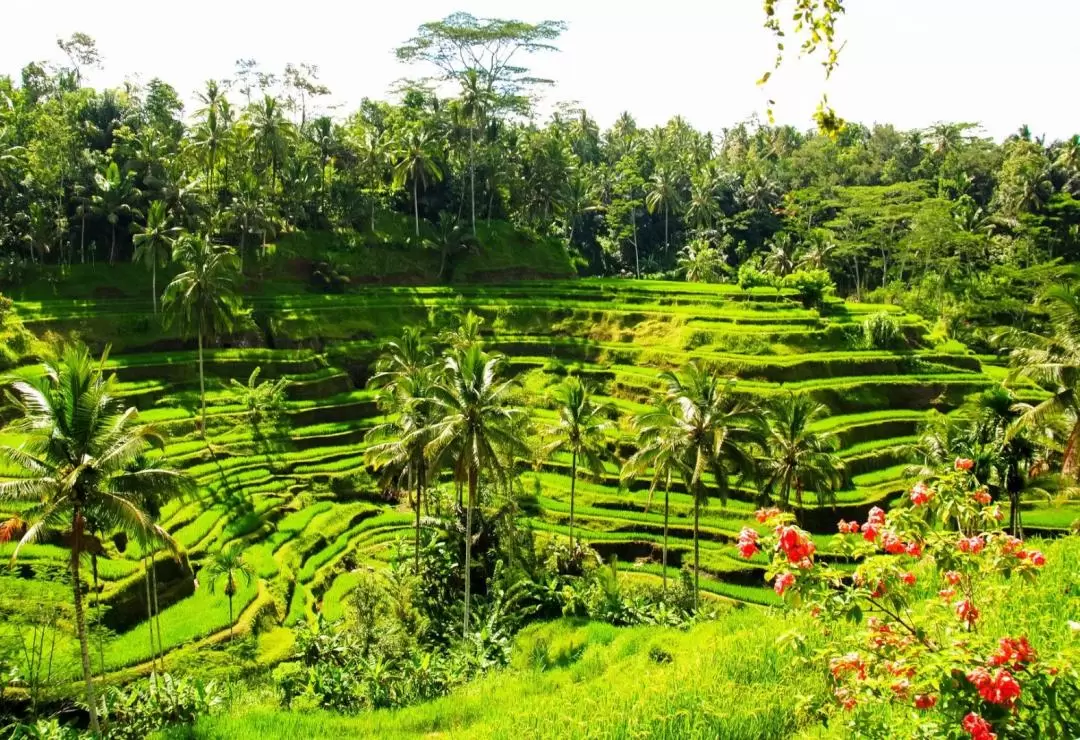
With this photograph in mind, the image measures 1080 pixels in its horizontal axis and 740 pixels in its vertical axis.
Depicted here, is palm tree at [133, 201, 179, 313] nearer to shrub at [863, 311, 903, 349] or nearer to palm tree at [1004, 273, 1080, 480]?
shrub at [863, 311, 903, 349]

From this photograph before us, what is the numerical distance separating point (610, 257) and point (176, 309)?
60408 millimetres

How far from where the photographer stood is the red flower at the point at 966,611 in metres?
6.83

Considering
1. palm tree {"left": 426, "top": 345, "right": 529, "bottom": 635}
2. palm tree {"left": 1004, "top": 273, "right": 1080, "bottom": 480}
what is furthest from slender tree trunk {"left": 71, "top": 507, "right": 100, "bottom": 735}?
palm tree {"left": 1004, "top": 273, "right": 1080, "bottom": 480}

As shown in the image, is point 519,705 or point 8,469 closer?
point 519,705

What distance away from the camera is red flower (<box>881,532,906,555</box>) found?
6.80 metres

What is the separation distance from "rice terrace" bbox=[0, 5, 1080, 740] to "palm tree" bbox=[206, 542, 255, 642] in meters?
0.34

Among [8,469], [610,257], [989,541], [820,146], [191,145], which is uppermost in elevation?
[820,146]

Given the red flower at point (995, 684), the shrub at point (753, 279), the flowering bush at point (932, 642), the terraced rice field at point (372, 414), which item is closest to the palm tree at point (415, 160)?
the terraced rice field at point (372, 414)

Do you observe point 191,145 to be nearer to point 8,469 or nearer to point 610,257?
point 8,469

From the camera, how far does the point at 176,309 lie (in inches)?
1939

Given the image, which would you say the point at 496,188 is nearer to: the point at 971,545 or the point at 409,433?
the point at 409,433

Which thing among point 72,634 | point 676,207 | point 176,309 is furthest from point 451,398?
point 676,207

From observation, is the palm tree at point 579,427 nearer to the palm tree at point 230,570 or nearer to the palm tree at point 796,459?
the palm tree at point 796,459

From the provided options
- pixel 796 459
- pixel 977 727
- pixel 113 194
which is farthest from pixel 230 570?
pixel 113 194
